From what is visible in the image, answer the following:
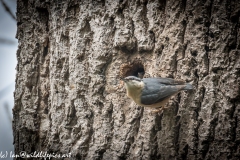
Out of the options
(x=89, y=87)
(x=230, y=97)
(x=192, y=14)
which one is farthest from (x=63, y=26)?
(x=230, y=97)

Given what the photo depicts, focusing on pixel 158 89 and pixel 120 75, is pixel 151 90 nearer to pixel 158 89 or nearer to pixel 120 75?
pixel 158 89

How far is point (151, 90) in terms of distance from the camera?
2039mm

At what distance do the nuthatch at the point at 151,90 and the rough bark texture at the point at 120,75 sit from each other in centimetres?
6

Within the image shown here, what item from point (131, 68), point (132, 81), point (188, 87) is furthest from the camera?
point (131, 68)

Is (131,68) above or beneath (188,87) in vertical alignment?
above

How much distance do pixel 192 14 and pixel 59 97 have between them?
1.11 meters

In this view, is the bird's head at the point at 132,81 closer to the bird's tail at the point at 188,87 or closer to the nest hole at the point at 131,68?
the nest hole at the point at 131,68

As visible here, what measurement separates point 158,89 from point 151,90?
0.25 feet

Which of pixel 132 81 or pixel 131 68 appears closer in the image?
pixel 132 81

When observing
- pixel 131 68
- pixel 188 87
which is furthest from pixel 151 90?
pixel 188 87

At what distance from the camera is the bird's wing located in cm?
185

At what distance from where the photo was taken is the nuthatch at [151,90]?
1.88 m

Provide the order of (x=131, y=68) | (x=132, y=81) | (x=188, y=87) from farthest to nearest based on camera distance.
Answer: (x=131, y=68)
(x=132, y=81)
(x=188, y=87)

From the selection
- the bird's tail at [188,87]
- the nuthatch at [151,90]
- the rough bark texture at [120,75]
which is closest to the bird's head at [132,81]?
the nuthatch at [151,90]
